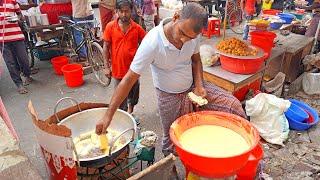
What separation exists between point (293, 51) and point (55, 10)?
4804 mm

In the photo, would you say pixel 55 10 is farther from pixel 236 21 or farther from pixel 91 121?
pixel 236 21

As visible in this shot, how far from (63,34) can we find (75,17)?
47 centimetres

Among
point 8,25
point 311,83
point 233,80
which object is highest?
point 8,25

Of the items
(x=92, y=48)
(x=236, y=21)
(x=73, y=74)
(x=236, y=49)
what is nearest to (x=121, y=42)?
(x=236, y=49)

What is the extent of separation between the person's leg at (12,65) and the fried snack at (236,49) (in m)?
3.63

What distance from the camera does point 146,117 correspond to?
402cm

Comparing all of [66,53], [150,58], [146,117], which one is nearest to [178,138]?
[150,58]

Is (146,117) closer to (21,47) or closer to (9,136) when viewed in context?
(9,136)

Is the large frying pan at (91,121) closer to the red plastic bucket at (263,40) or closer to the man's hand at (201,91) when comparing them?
the man's hand at (201,91)

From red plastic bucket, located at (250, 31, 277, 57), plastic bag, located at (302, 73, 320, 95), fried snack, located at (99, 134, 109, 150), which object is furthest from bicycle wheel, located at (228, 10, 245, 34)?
fried snack, located at (99, 134, 109, 150)

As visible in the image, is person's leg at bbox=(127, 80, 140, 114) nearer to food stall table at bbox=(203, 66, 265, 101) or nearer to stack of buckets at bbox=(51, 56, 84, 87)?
food stall table at bbox=(203, 66, 265, 101)

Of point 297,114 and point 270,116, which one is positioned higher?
point 270,116

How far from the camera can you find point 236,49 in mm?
3299

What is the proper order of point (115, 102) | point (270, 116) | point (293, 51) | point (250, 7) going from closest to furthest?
point (115, 102), point (270, 116), point (293, 51), point (250, 7)
